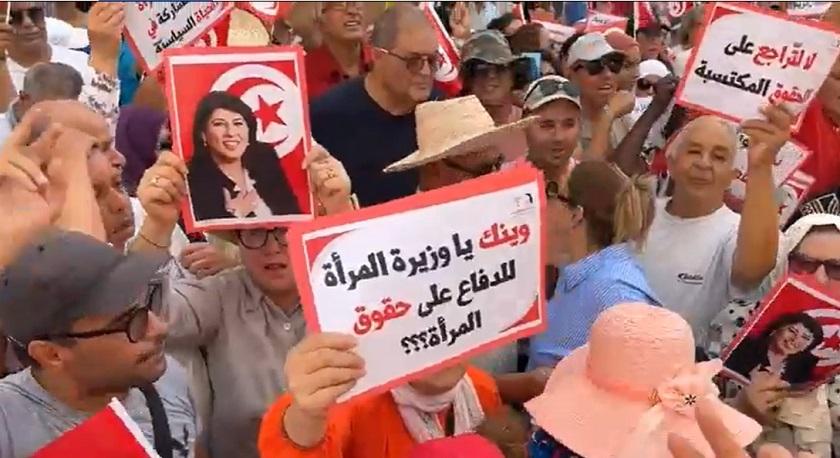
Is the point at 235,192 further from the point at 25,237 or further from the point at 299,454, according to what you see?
the point at 299,454

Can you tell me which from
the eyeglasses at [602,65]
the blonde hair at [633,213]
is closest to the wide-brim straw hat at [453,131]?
the blonde hair at [633,213]

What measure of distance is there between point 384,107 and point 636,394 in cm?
234

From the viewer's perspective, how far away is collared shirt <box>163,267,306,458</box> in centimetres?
255

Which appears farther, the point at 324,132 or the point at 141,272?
the point at 324,132

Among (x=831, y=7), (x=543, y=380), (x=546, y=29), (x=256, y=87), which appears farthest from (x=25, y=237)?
(x=546, y=29)

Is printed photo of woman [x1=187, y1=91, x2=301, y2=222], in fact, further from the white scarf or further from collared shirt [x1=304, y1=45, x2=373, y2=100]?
collared shirt [x1=304, y1=45, x2=373, y2=100]

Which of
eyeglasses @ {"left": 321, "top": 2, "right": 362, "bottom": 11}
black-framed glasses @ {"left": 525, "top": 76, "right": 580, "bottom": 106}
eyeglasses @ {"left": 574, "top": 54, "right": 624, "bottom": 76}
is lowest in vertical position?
eyeglasses @ {"left": 574, "top": 54, "right": 624, "bottom": 76}

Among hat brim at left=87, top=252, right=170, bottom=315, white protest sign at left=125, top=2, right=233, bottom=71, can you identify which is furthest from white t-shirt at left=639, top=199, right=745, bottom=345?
white protest sign at left=125, top=2, right=233, bottom=71

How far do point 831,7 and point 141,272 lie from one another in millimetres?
3548

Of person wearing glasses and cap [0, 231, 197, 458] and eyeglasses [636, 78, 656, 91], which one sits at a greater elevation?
person wearing glasses and cap [0, 231, 197, 458]

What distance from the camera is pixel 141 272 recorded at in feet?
6.77

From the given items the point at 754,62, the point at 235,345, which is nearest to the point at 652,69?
the point at 754,62

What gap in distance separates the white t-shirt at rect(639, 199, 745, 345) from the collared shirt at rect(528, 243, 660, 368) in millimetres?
447

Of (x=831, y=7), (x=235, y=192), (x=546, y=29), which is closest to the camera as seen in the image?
→ (x=235, y=192)
